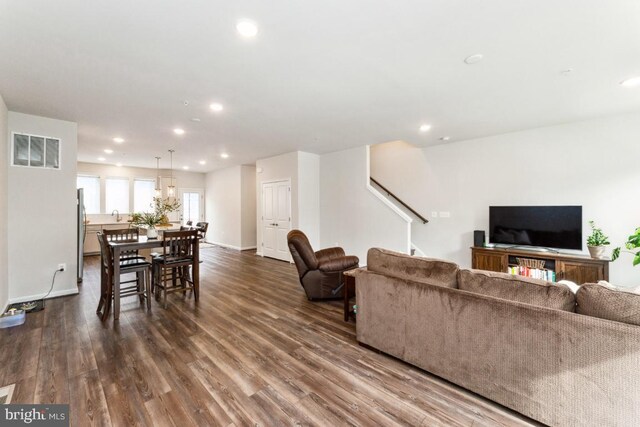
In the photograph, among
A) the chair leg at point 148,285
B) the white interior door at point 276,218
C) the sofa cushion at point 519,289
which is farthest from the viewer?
the white interior door at point 276,218

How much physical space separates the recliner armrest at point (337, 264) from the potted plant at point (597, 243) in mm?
3463

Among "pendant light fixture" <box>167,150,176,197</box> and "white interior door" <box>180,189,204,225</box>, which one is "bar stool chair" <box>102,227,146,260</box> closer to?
"pendant light fixture" <box>167,150,176,197</box>

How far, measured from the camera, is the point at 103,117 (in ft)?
13.4

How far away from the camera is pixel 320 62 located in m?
2.57

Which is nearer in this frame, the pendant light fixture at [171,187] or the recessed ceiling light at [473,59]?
the recessed ceiling light at [473,59]

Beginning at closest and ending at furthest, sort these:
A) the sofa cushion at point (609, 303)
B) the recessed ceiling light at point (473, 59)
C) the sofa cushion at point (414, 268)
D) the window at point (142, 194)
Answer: the sofa cushion at point (609, 303)
the sofa cushion at point (414, 268)
the recessed ceiling light at point (473, 59)
the window at point (142, 194)

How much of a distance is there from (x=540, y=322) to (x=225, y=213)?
Answer: 9.01 metres

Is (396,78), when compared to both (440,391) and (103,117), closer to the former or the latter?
Result: (440,391)

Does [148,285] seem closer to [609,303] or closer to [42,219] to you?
[42,219]

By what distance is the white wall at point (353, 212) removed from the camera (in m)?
5.72

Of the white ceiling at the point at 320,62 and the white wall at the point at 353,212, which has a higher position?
the white ceiling at the point at 320,62

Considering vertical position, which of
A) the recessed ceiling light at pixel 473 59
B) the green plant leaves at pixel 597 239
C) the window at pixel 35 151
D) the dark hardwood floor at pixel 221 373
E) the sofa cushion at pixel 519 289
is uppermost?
the recessed ceiling light at pixel 473 59

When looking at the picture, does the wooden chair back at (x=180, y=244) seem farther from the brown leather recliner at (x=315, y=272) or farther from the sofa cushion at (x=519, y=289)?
the sofa cushion at (x=519, y=289)

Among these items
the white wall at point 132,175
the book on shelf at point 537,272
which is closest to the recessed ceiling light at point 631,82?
the book on shelf at point 537,272
